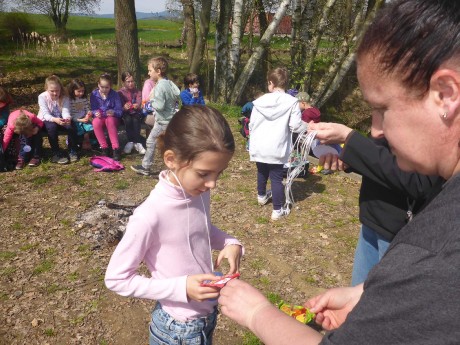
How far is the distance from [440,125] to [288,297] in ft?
11.0

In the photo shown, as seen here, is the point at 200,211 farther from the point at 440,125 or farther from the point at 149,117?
the point at 149,117

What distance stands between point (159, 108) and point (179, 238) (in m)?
4.99

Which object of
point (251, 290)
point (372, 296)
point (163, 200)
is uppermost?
point (372, 296)

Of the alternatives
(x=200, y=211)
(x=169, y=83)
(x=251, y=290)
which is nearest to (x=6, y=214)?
(x=169, y=83)

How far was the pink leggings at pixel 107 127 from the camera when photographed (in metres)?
7.29

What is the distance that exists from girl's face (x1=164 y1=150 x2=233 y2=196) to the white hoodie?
3363 millimetres

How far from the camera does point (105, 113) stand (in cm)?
744

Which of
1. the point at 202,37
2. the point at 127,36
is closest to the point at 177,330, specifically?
the point at 127,36

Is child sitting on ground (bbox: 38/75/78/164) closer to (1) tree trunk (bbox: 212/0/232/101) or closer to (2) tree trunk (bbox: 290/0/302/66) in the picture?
(1) tree trunk (bbox: 212/0/232/101)

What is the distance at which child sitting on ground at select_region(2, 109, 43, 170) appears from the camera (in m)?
6.67

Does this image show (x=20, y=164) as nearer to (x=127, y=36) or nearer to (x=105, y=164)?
(x=105, y=164)

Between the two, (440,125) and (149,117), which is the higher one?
(440,125)

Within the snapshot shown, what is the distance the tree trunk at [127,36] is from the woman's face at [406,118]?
9.14 metres

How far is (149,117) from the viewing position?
7910 mm
